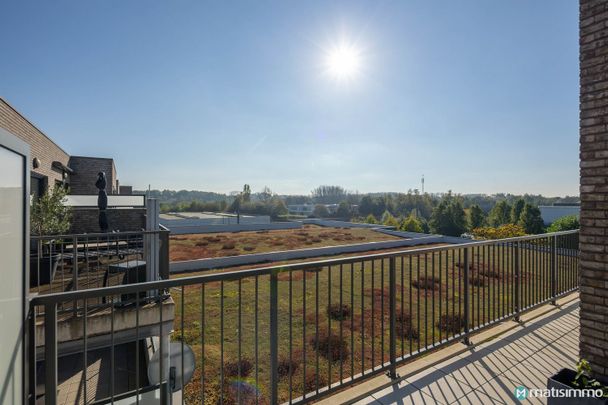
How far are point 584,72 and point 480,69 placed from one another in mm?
7224

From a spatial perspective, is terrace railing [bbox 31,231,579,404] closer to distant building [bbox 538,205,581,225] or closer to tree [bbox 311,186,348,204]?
distant building [bbox 538,205,581,225]

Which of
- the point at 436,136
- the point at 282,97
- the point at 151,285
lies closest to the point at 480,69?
the point at 282,97

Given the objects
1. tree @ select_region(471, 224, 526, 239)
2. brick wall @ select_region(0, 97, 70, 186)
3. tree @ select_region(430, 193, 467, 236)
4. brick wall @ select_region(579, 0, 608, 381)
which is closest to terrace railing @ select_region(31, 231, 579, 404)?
brick wall @ select_region(579, 0, 608, 381)

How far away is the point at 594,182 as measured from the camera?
85.2 inches

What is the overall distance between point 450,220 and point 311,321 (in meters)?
26.2

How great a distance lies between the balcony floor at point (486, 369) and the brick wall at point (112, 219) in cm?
1059

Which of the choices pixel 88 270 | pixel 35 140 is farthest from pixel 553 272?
pixel 35 140

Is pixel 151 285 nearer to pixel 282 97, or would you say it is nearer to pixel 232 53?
pixel 232 53

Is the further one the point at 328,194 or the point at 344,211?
the point at 328,194

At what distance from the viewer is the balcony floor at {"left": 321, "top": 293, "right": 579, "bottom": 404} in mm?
2123

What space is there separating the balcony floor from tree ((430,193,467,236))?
26967mm

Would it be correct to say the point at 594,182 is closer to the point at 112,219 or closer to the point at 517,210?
the point at 112,219

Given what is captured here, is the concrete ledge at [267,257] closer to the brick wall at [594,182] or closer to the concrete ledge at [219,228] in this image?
the concrete ledge at [219,228]

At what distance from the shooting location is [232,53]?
28.3ft
